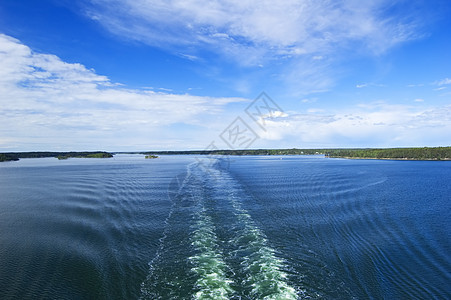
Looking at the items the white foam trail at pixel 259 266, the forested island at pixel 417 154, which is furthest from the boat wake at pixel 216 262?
the forested island at pixel 417 154

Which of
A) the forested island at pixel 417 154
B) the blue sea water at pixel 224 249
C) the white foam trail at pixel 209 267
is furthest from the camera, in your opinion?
the forested island at pixel 417 154

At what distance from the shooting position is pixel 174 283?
8.21m

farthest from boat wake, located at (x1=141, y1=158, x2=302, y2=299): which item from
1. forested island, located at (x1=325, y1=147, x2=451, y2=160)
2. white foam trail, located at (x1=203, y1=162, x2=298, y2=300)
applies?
forested island, located at (x1=325, y1=147, x2=451, y2=160)

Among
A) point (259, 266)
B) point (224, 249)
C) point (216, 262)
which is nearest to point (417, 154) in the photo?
point (224, 249)

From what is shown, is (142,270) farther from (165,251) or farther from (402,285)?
(402,285)

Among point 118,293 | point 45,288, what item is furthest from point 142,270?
point 45,288

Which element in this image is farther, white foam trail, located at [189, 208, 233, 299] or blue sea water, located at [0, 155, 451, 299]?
blue sea water, located at [0, 155, 451, 299]

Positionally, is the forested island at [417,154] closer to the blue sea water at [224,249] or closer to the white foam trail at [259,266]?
the blue sea water at [224,249]

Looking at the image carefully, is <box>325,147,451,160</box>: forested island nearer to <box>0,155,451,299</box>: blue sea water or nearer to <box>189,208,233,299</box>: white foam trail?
<box>0,155,451,299</box>: blue sea water

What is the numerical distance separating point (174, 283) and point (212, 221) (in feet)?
21.4

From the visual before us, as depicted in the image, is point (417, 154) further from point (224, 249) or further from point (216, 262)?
point (216, 262)

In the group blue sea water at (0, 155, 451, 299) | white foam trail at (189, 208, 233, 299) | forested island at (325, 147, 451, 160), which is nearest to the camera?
white foam trail at (189, 208, 233, 299)

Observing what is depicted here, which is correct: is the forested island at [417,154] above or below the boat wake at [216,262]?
above

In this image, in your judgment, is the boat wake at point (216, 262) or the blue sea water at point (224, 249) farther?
the blue sea water at point (224, 249)
